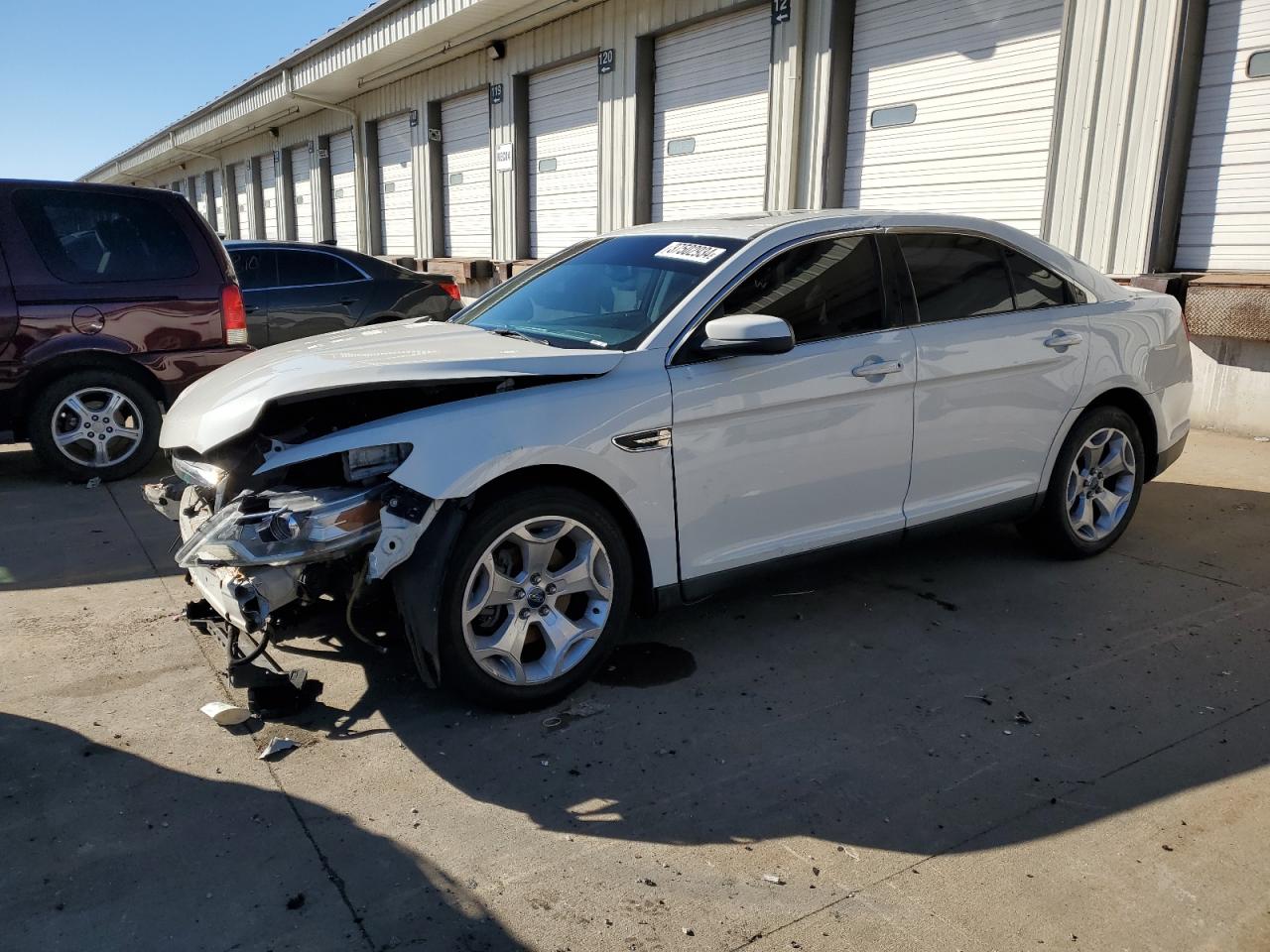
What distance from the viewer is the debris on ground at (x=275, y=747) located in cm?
321

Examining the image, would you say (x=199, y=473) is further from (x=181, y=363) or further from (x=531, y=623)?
(x=181, y=363)

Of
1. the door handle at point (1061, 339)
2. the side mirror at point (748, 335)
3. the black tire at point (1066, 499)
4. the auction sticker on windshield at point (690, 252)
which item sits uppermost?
the auction sticker on windshield at point (690, 252)

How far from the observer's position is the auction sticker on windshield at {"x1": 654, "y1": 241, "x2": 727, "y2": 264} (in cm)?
403

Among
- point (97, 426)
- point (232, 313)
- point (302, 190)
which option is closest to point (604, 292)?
point (232, 313)

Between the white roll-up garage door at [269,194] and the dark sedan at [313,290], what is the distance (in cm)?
1800

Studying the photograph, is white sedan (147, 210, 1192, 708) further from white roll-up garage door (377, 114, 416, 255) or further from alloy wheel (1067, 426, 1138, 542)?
white roll-up garage door (377, 114, 416, 255)

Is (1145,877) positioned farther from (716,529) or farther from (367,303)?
(367,303)

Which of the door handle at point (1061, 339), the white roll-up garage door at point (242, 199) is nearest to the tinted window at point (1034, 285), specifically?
the door handle at point (1061, 339)

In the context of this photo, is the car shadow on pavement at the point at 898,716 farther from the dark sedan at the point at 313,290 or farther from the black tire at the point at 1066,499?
the dark sedan at the point at 313,290

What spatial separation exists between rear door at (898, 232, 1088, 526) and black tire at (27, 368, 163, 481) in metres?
5.18

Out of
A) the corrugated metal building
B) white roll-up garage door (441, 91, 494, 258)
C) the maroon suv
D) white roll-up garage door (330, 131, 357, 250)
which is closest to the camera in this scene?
the maroon suv

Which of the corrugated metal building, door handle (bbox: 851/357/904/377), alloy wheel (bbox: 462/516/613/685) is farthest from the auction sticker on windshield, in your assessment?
the corrugated metal building

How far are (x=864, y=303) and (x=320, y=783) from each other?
2791 mm

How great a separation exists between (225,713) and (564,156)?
12.3 meters
